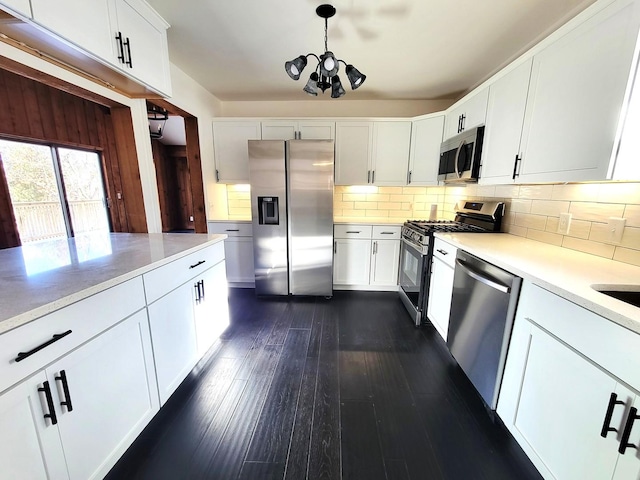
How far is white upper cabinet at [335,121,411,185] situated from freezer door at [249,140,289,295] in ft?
2.82

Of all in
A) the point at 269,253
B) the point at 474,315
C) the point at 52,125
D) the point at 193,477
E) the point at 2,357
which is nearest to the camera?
the point at 2,357

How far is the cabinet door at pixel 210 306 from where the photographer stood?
6.00 feet

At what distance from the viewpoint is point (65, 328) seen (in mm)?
916

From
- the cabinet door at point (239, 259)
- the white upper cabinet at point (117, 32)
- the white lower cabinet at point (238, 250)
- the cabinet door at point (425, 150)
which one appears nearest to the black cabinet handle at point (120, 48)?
the white upper cabinet at point (117, 32)

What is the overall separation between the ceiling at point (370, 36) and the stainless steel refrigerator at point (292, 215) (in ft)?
2.68

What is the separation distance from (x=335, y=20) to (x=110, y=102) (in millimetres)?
1806

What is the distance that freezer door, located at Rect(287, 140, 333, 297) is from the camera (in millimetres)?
2857

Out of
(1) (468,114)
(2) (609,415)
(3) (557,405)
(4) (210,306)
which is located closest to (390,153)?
(1) (468,114)

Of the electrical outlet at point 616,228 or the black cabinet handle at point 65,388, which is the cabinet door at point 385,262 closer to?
the electrical outlet at point 616,228

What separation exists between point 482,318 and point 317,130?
2.74 m

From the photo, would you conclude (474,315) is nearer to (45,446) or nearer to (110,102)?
(45,446)

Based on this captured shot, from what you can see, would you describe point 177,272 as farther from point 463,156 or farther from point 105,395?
point 463,156

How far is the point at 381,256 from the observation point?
10.5ft

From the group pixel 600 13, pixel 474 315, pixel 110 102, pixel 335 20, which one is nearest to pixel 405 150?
pixel 335 20
